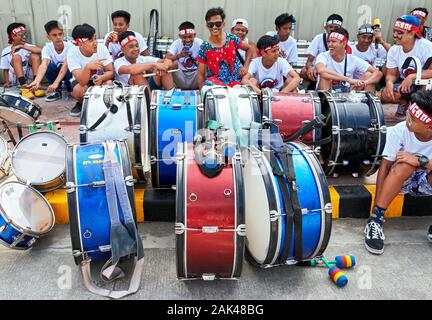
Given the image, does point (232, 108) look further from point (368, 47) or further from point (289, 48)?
point (368, 47)

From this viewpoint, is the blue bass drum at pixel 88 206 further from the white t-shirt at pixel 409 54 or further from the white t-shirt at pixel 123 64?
the white t-shirt at pixel 409 54

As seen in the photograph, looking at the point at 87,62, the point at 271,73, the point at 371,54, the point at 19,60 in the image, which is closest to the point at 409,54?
the point at 371,54

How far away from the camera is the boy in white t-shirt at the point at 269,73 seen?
5.33 m

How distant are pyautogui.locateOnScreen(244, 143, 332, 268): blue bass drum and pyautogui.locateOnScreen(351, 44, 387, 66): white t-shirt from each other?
14.5ft

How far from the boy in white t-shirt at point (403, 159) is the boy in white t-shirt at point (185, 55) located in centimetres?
362

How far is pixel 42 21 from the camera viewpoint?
759cm

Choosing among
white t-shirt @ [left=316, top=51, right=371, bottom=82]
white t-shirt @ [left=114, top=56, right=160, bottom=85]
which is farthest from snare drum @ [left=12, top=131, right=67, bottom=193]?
white t-shirt @ [left=316, top=51, right=371, bottom=82]

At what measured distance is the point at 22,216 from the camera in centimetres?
333

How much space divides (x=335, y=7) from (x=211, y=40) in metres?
3.27

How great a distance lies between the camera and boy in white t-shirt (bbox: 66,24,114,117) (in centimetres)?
570

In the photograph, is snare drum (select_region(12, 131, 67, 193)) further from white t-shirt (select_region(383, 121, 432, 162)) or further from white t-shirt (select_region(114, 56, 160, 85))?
white t-shirt (select_region(383, 121, 432, 162))

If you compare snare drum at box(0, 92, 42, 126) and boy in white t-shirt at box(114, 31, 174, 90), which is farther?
boy in white t-shirt at box(114, 31, 174, 90)

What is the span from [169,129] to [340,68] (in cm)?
300

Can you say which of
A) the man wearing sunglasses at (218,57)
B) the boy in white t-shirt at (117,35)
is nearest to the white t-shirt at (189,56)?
the boy in white t-shirt at (117,35)
